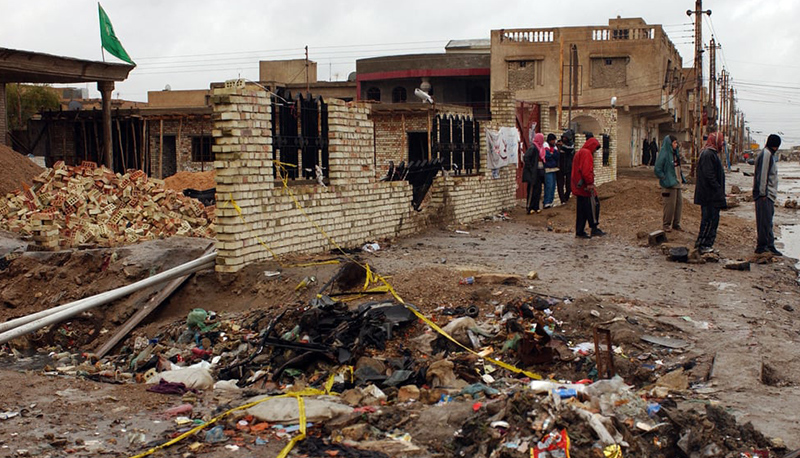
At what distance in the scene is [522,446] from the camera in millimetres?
4203

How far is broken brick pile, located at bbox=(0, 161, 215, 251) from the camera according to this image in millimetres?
12203

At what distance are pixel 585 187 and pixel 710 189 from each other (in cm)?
212

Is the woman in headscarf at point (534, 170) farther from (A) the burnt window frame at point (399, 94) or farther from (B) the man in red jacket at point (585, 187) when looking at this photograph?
(A) the burnt window frame at point (399, 94)

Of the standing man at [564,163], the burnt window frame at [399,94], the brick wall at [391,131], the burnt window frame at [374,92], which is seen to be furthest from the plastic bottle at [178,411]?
the burnt window frame at [374,92]

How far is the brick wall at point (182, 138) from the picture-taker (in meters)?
27.6

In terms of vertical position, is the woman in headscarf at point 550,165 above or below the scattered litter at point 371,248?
above

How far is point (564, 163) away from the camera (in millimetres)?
20000

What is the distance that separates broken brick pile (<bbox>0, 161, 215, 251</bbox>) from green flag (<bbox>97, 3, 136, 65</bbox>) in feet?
20.2

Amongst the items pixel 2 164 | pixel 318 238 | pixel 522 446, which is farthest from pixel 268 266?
pixel 2 164

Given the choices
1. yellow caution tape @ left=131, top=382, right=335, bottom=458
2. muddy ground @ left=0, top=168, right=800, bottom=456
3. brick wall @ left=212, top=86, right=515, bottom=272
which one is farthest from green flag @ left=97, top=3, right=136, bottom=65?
yellow caution tape @ left=131, top=382, right=335, bottom=458

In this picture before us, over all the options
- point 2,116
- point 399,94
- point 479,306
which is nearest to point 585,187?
point 479,306

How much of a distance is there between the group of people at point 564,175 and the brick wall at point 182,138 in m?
13.4

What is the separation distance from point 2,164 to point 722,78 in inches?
2873

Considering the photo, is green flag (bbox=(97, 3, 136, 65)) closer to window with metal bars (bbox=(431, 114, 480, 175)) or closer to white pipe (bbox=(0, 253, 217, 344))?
window with metal bars (bbox=(431, 114, 480, 175))
